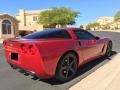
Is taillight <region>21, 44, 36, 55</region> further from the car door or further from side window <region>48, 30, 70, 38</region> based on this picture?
the car door

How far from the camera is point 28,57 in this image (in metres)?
6.37

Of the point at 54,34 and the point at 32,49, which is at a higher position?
the point at 54,34

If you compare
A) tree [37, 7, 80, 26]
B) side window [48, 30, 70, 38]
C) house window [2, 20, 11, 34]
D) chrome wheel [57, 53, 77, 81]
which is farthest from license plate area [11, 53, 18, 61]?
tree [37, 7, 80, 26]

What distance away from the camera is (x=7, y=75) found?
7.79m

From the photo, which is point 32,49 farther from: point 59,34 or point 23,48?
point 59,34

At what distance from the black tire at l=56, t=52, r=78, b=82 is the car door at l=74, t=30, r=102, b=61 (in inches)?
18.4

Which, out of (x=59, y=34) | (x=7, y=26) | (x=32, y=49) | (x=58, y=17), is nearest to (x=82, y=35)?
(x=59, y=34)

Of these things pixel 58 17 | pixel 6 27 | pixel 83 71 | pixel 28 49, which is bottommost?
pixel 83 71

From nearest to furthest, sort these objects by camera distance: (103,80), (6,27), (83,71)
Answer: (103,80) → (83,71) → (6,27)

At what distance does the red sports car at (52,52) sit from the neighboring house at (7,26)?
3529 cm

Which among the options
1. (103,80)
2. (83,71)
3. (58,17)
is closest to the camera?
(103,80)

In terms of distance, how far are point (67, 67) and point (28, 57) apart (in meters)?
1.24

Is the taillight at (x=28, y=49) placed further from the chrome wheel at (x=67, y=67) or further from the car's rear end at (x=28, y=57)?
the chrome wheel at (x=67, y=67)

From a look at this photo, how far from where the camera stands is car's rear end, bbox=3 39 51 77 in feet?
20.4
